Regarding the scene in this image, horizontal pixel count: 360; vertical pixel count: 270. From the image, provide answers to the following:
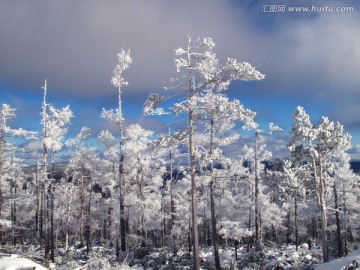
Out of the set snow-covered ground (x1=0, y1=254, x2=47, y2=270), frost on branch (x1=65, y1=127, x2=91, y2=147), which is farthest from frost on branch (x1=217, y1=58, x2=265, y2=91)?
frost on branch (x1=65, y1=127, x2=91, y2=147)

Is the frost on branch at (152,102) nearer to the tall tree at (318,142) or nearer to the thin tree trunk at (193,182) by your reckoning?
the thin tree trunk at (193,182)

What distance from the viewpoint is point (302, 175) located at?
79.3 ft

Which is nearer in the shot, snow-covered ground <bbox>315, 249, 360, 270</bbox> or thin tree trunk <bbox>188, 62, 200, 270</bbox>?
snow-covered ground <bbox>315, 249, 360, 270</bbox>

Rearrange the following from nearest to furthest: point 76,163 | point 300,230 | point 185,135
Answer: point 185,135 < point 76,163 < point 300,230

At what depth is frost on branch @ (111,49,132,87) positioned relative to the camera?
24.6 meters

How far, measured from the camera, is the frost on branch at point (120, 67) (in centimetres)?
2458

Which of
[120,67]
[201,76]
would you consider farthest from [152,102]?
[120,67]

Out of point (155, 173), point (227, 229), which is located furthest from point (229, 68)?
point (155, 173)

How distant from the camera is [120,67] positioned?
80.9ft

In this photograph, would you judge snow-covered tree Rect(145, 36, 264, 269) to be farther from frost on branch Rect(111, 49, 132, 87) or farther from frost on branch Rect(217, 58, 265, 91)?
frost on branch Rect(111, 49, 132, 87)

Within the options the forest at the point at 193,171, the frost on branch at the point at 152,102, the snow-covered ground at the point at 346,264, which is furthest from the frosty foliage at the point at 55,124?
the snow-covered ground at the point at 346,264

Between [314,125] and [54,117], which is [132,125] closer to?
[54,117]

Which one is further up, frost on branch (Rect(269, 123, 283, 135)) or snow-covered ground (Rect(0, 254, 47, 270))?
frost on branch (Rect(269, 123, 283, 135))

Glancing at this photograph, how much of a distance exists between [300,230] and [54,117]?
39982 millimetres
